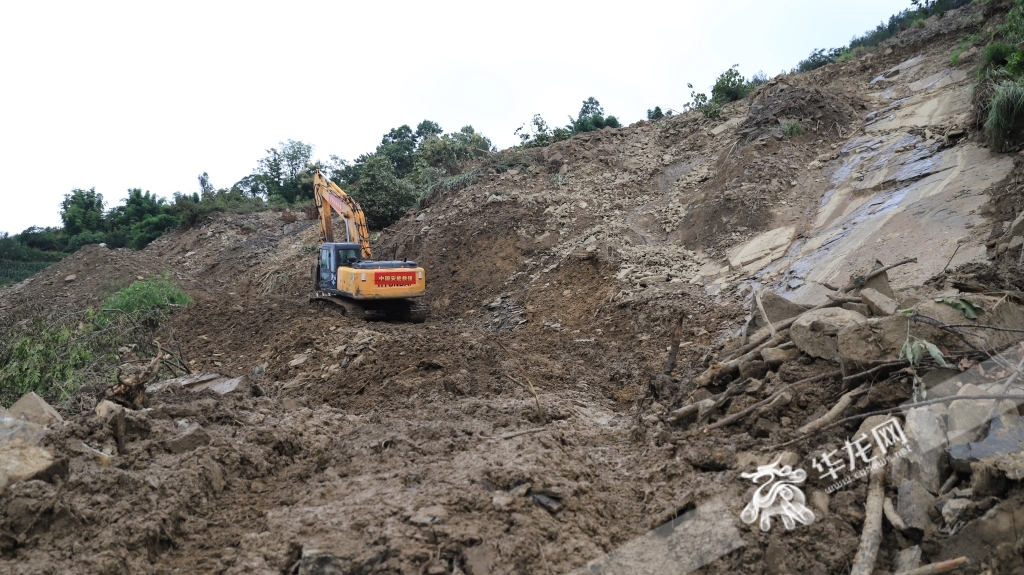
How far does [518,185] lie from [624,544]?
1288cm

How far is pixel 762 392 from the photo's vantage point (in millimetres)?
3736

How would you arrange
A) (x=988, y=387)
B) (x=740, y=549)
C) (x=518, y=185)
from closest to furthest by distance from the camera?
(x=740, y=549)
(x=988, y=387)
(x=518, y=185)

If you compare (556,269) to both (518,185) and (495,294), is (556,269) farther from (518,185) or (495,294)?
(518,185)

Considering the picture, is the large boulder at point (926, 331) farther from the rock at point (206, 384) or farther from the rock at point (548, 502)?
the rock at point (206, 384)

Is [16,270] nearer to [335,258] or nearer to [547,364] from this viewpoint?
[335,258]

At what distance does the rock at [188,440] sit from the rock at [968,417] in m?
4.11

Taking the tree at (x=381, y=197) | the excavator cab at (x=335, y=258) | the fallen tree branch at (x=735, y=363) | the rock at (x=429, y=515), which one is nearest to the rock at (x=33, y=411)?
the rock at (x=429, y=515)

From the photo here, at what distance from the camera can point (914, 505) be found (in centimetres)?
248

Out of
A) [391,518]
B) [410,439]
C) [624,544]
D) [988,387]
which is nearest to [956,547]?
[988,387]

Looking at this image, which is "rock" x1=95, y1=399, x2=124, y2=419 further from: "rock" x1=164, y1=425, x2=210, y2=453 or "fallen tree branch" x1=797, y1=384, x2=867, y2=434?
"fallen tree branch" x1=797, y1=384, x2=867, y2=434

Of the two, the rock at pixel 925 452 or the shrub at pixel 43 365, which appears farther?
the shrub at pixel 43 365

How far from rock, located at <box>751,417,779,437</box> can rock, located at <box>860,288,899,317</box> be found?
1091 mm

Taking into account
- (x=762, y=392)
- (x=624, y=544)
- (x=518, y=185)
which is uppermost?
(x=518, y=185)

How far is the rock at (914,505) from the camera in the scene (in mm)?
2428
